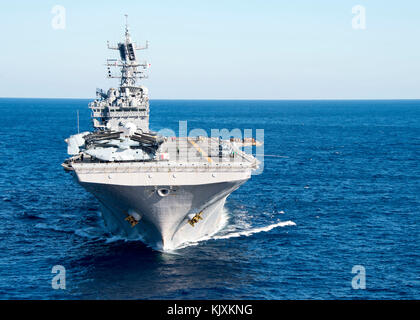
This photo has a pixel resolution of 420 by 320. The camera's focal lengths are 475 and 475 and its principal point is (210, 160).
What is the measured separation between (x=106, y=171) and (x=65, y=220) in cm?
1181

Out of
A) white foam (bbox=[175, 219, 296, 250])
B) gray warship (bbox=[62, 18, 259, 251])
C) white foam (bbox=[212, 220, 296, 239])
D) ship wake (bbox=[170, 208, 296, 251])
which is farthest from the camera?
white foam (bbox=[212, 220, 296, 239])

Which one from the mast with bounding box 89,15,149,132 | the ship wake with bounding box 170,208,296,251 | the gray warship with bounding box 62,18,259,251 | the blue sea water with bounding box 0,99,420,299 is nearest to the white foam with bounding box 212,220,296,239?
the ship wake with bounding box 170,208,296,251

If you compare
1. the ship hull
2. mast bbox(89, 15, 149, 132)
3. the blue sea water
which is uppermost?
mast bbox(89, 15, 149, 132)

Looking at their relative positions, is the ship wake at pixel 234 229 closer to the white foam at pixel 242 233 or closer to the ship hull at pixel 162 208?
the white foam at pixel 242 233

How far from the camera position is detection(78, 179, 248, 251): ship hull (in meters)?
26.5

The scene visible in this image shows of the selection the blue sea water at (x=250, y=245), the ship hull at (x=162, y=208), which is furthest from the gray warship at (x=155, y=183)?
the blue sea water at (x=250, y=245)

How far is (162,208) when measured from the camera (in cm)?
2717

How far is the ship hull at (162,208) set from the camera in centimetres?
2645

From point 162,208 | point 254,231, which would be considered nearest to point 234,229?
point 254,231

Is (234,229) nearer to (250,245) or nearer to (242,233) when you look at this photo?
(242,233)

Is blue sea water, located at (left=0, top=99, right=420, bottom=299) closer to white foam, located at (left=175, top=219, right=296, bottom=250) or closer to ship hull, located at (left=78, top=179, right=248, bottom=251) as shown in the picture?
white foam, located at (left=175, top=219, right=296, bottom=250)

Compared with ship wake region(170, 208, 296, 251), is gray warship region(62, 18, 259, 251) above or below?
above
